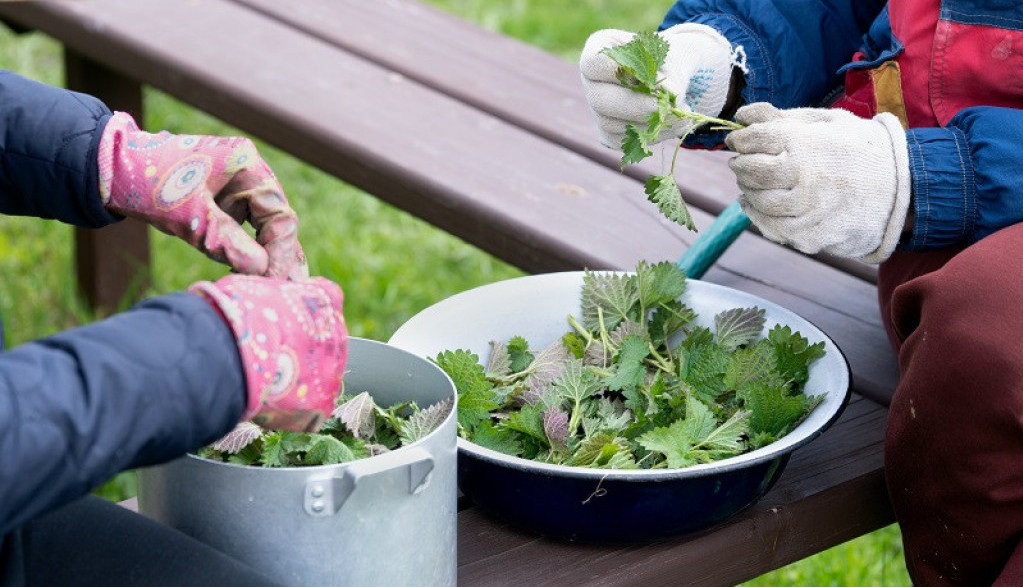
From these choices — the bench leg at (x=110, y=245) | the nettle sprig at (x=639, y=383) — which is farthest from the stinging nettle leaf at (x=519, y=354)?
the bench leg at (x=110, y=245)

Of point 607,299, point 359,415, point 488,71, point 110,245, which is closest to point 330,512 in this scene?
point 359,415

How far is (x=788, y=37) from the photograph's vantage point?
150cm

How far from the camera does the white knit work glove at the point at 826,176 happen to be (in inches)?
46.8

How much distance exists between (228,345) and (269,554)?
0.19m

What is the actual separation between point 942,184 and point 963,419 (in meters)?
0.23

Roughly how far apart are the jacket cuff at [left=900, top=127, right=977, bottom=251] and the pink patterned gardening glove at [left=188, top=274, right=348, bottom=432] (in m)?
0.56

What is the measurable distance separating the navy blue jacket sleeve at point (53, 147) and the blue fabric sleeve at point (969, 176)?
733 millimetres

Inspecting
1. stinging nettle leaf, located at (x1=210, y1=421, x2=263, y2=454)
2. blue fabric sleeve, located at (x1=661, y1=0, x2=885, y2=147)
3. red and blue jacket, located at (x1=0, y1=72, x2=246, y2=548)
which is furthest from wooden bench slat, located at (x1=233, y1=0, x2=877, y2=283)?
red and blue jacket, located at (x1=0, y1=72, x2=246, y2=548)

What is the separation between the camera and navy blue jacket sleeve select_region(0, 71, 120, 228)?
1155 millimetres

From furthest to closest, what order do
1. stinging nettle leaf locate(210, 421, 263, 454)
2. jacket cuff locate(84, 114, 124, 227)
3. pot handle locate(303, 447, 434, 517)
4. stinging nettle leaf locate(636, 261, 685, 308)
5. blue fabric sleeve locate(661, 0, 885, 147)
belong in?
blue fabric sleeve locate(661, 0, 885, 147) → stinging nettle leaf locate(636, 261, 685, 308) → jacket cuff locate(84, 114, 124, 227) → stinging nettle leaf locate(210, 421, 263, 454) → pot handle locate(303, 447, 434, 517)

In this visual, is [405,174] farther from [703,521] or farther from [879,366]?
[703,521]

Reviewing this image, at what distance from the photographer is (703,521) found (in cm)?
116

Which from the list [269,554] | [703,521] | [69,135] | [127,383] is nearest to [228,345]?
[127,383]

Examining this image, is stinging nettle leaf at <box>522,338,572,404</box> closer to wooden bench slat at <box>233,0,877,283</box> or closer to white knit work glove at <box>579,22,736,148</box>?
white knit work glove at <box>579,22,736,148</box>
